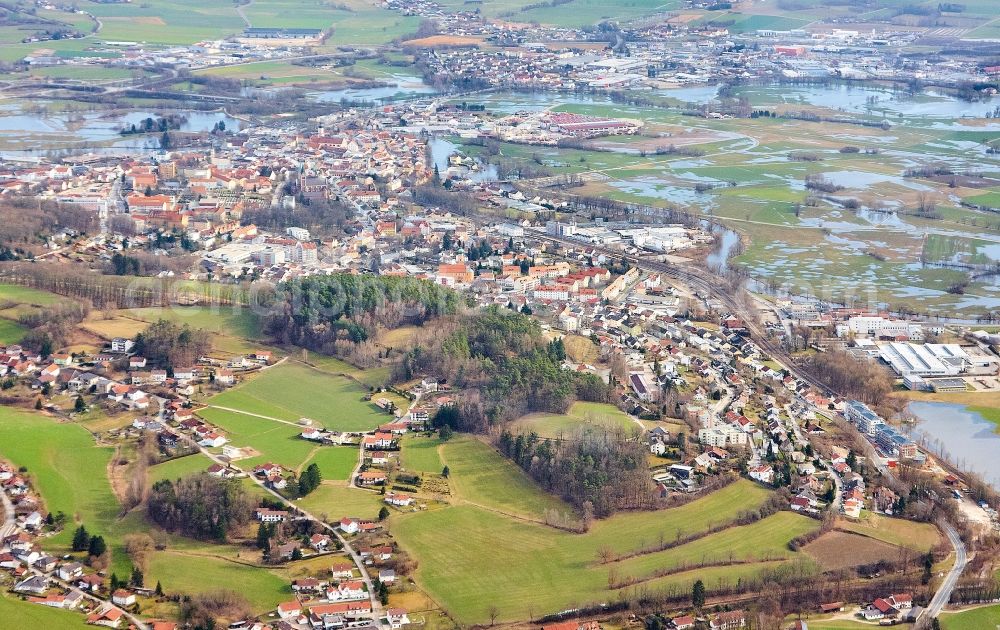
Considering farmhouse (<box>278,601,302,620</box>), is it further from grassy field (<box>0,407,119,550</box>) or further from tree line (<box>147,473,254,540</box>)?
grassy field (<box>0,407,119,550</box>)

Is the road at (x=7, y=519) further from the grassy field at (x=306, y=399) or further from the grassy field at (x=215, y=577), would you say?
the grassy field at (x=306, y=399)

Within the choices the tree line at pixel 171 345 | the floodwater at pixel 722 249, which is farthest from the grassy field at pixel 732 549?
the floodwater at pixel 722 249

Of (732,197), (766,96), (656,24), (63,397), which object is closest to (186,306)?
(63,397)

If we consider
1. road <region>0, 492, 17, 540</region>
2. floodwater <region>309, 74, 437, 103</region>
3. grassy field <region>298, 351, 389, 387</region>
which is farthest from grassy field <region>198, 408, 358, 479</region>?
floodwater <region>309, 74, 437, 103</region>

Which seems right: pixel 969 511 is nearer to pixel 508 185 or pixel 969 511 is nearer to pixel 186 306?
pixel 186 306

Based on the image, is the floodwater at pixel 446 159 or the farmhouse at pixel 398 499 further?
the floodwater at pixel 446 159

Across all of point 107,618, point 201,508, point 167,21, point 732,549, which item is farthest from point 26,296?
point 167,21
